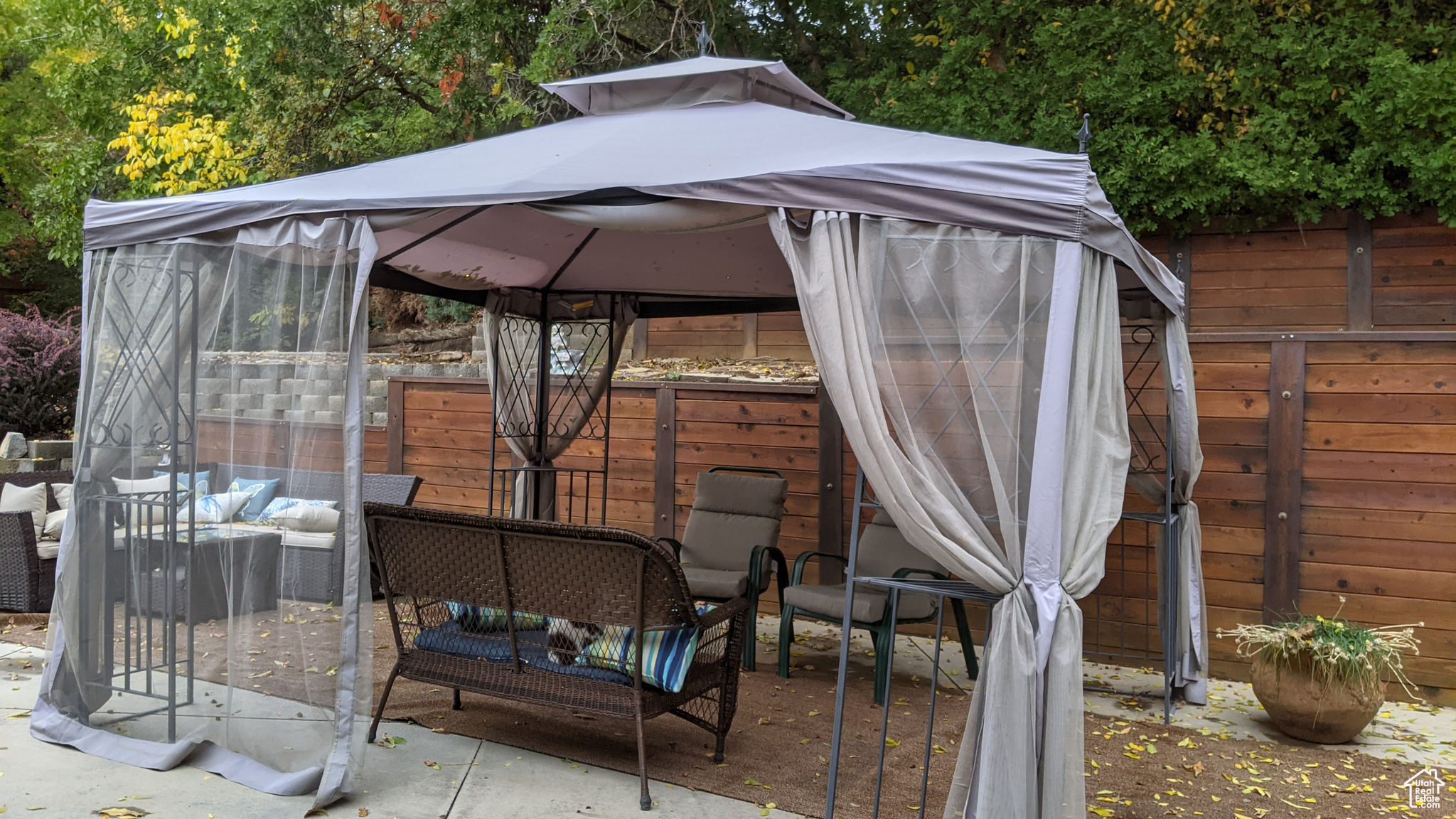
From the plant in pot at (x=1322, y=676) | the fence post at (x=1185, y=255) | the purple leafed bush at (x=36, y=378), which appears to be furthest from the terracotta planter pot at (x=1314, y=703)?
the purple leafed bush at (x=36, y=378)

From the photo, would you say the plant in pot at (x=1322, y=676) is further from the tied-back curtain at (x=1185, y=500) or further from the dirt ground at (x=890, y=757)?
the tied-back curtain at (x=1185, y=500)

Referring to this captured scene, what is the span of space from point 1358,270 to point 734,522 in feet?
15.2

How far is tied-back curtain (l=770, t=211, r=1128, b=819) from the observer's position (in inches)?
105

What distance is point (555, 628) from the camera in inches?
138

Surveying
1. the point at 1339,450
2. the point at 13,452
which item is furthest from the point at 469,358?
the point at 1339,450

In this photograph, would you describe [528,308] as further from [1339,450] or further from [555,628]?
[1339,450]

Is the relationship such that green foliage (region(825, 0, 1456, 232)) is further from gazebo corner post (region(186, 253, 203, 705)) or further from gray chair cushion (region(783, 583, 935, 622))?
gazebo corner post (region(186, 253, 203, 705))

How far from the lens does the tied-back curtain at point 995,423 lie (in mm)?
2664

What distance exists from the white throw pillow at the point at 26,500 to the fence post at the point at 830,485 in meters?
4.47

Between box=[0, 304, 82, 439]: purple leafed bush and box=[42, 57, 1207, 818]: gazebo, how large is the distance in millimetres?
6737

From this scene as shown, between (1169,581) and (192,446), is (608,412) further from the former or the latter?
(1169,581)

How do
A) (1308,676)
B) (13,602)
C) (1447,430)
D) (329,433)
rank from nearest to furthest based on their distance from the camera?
(329,433), (1308,676), (1447,430), (13,602)

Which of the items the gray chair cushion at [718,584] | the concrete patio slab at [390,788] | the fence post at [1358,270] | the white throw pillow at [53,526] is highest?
the fence post at [1358,270]

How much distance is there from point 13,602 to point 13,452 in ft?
9.96
